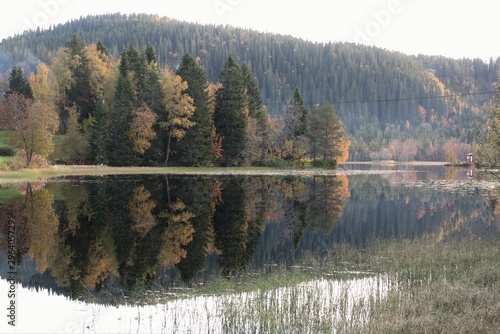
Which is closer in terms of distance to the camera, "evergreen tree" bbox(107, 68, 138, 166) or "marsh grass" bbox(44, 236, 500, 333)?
"marsh grass" bbox(44, 236, 500, 333)

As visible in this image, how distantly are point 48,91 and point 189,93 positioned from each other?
74.8 ft

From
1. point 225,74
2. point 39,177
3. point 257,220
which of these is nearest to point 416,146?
Result: point 225,74

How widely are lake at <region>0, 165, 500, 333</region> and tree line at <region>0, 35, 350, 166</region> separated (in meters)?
24.2

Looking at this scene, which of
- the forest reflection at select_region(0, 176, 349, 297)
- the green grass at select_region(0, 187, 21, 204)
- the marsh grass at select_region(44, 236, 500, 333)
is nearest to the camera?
the marsh grass at select_region(44, 236, 500, 333)

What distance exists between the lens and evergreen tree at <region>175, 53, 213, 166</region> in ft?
210

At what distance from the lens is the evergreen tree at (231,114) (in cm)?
6850

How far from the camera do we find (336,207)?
29859mm

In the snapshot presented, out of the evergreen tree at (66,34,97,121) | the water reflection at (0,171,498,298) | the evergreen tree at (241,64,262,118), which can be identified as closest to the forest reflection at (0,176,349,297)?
the water reflection at (0,171,498,298)

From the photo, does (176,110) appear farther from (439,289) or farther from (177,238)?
(439,289)

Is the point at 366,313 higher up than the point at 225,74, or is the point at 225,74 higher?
the point at 225,74

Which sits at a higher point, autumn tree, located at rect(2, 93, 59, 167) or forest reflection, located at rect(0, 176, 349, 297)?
autumn tree, located at rect(2, 93, 59, 167)

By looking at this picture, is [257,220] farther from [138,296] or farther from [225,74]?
[225,74]

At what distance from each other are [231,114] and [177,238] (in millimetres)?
50997

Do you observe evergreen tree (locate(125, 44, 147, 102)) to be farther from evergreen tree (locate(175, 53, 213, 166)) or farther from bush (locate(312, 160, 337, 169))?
bush (locate(312, 160, 337, 169))
